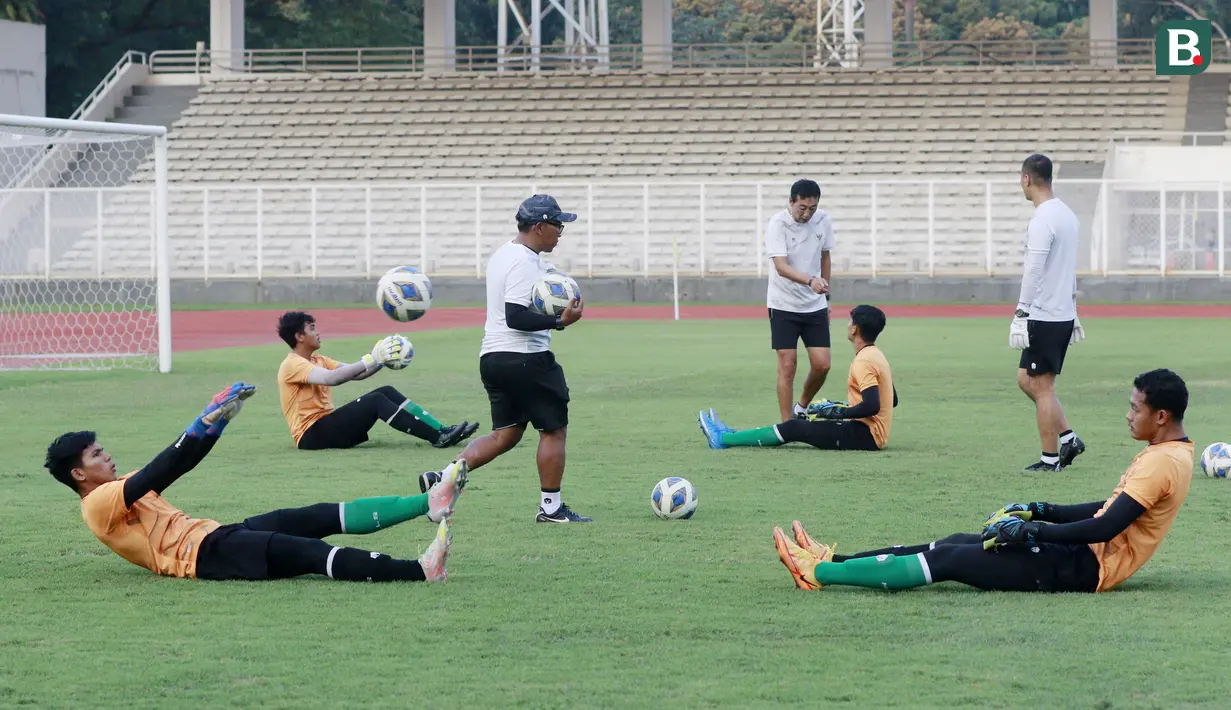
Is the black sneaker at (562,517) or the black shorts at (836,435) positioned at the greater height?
the black shorts at (836,435)

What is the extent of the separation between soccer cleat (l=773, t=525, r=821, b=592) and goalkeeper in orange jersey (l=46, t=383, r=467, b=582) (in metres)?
1.41

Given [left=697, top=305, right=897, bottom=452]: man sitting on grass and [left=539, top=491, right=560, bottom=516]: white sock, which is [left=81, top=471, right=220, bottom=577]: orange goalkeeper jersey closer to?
[left=539, top=491, right=560, bottom=516]: white sock

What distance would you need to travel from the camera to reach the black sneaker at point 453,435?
479 inches

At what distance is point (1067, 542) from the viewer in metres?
6.50

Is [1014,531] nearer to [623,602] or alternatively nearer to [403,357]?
[623,602]

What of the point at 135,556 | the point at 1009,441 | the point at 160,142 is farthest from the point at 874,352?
the point at 160,142

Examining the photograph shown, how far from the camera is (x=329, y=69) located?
51031 mm

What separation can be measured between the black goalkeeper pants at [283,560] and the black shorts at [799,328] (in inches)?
236

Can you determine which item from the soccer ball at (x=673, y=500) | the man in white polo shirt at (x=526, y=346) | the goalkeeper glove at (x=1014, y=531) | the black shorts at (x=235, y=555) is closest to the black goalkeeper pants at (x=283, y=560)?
the black shorts at (x=235, y=555)

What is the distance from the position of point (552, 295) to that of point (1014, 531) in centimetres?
284

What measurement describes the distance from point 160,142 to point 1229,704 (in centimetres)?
1624

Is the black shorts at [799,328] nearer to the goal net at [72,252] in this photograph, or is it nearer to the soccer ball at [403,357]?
the soccer ball at [403,357]

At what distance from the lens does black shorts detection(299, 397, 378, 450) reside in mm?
12125

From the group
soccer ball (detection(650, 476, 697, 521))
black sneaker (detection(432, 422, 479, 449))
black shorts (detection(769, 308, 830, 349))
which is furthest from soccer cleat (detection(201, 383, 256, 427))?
black shorts (detection(769, 308, 830, 349))
